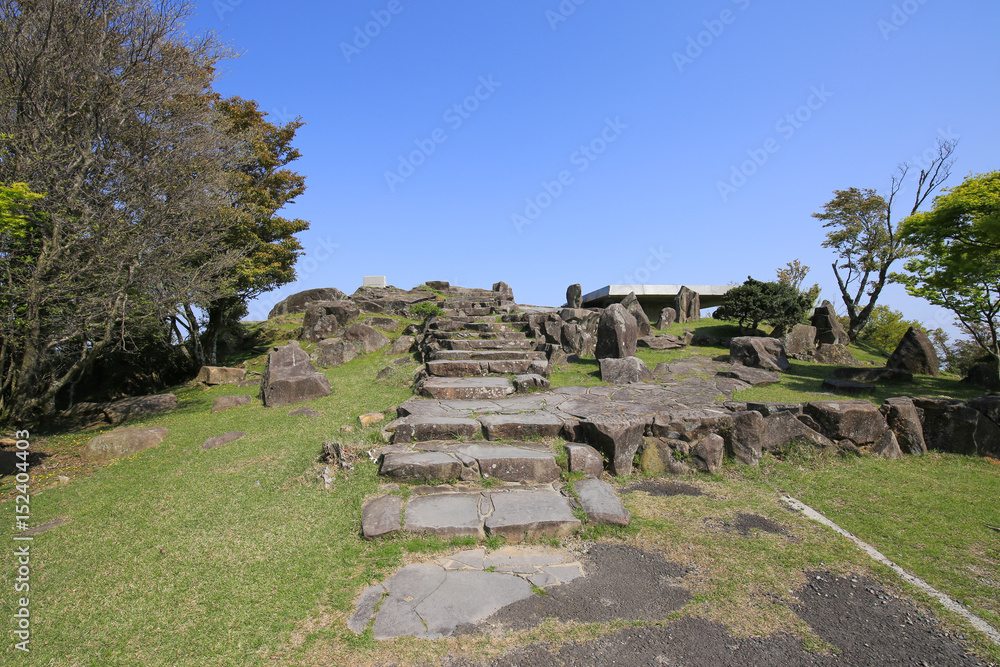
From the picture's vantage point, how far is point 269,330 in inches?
671

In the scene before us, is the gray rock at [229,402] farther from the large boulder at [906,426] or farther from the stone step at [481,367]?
A: the large boulder at [906,426]

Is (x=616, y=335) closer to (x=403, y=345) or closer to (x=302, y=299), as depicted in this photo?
(x=403, y=345)

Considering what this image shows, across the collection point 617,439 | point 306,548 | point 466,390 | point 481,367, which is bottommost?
point 306,548

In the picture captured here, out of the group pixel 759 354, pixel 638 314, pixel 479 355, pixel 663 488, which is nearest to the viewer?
pixel 663 488

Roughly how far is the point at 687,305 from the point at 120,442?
19136 millimetres

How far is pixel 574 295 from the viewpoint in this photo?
2053 centimetres

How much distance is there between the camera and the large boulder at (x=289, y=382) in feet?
27.9

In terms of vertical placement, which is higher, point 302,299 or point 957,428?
point 302,299

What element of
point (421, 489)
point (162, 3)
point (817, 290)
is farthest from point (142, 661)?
point (817, 290)

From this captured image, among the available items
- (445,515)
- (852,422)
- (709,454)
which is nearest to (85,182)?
(445,515)

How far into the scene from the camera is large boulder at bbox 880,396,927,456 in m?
5.89

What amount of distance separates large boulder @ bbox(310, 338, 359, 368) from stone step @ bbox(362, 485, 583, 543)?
8.09 meters

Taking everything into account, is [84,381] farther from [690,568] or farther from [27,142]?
[690,568]

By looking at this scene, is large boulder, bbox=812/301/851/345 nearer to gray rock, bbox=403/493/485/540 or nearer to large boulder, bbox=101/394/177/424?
gray rock, bbox=403/493/485/540
